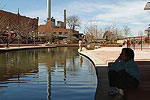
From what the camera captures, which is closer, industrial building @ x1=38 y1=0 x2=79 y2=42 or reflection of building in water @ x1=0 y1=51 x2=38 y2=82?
reflection of building in water @ x1=0 y1=51 x2=38 y2=82

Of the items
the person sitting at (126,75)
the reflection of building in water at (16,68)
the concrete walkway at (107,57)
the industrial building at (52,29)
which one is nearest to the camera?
the person sitting at (126,75)

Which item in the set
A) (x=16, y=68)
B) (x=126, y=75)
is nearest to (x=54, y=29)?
(x=16, y=68)

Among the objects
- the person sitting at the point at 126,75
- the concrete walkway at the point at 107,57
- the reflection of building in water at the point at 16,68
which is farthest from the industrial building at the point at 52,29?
the person sitting at the point at 126,75

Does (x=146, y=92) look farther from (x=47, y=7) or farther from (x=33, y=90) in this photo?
(x=47, y=7)

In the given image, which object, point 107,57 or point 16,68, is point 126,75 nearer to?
point 16,68

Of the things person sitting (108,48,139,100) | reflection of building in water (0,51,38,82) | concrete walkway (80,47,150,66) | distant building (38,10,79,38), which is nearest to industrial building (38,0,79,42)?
distant building (38,10,79,38)

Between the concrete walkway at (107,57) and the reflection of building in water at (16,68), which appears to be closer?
the reflection of building in water at (16,68)

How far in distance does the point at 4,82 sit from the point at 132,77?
5.10m

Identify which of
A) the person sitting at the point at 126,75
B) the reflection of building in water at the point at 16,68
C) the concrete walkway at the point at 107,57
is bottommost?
the reflection of building in water at the point at 16,68

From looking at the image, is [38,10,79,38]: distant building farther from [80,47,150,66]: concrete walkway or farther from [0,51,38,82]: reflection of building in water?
[0,51,38,82]: reflection of building in water

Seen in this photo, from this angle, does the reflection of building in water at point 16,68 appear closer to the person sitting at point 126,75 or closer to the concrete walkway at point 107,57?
the concrete walkway at point 107,57

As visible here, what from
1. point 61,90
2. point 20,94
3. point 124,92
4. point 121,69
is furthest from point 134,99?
point 20,94

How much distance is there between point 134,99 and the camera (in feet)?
13.5

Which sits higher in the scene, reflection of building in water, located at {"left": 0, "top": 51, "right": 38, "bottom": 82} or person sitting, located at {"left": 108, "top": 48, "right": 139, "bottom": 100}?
person sitting, located at {"left": 108, "top": 48, "right": 139, "bottom": 100}
